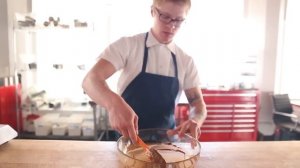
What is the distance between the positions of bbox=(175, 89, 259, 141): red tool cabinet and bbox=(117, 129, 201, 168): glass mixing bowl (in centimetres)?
210

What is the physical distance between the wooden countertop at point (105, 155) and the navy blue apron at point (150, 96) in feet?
0.83

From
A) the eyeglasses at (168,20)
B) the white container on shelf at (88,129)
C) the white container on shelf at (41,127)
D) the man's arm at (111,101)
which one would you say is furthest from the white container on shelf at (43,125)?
the eyeglasses at (168,20)

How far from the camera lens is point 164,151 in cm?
83

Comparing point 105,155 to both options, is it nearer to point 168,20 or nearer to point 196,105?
point 196,105

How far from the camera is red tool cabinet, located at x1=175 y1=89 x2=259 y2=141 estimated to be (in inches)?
119

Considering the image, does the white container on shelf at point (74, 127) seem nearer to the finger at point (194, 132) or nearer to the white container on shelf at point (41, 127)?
the white container on shelf at point (41, 127)

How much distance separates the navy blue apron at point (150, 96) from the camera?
1.25m

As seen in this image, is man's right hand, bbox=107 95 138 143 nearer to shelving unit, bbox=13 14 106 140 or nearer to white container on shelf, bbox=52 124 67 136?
shelving unit, bbox=13 14 106 140

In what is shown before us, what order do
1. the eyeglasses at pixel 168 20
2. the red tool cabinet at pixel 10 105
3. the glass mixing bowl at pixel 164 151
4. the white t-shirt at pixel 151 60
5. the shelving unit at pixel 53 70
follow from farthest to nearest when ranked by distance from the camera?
the shelving unit at pixel 53 70 → the red tool cabinet at pixel 10 105 → the white t-shirt at pixel 151 60 → the eyeglasses at pixel 168 20 → the glass mixing bowl at pixel 164 151

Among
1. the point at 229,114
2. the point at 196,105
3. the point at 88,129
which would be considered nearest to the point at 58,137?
the point at 88,129

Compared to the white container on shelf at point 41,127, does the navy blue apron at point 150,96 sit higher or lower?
higher

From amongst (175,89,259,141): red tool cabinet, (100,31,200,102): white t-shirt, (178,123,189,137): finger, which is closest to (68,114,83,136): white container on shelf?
(175,89,259,141): red tool cabinet

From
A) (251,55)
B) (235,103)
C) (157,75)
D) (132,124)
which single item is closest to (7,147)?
(132,124)

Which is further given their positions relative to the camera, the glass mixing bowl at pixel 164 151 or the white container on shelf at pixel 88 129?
the white container on shelf at pixel 88 129
